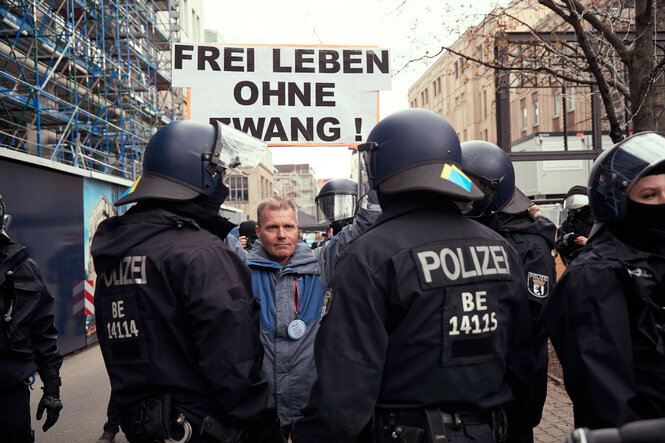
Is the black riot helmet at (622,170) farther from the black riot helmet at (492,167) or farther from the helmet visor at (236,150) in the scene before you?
the helmet visor at (236,150)

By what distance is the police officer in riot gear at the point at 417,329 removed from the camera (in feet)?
6.32

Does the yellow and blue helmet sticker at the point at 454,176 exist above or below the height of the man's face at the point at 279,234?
above

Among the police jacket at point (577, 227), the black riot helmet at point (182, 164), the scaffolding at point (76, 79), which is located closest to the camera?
the black riot helmet at point (182, 164)

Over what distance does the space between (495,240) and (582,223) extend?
670 cm

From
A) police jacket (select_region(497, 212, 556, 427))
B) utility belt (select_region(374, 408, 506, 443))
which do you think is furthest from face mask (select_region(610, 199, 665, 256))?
police jacket (select_region(497, 212, 556, 427))

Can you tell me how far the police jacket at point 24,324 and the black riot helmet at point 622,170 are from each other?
3.10 m

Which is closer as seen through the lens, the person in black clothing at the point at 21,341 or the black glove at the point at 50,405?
the person in black clothing at the point at 21,341

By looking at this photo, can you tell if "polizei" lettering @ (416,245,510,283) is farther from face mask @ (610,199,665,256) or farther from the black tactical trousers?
the black tactical trousers

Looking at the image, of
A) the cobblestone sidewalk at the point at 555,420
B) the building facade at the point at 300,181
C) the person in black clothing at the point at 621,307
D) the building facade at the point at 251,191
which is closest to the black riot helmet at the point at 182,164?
the person in black clothing at the point at 621,307

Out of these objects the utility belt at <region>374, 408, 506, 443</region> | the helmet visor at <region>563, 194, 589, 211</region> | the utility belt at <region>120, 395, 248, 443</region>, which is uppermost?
the helmet visor at <region>563, 194, 589, 211</region>

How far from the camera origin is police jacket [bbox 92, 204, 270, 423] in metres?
2.39

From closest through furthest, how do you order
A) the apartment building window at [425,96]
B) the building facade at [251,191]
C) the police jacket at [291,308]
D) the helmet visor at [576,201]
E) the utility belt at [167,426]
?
the utility belt at [167,426] → the police jacket at [291,308] → the helmet visor at [576,201] → the apartment building window at [425,96] → the building facade at [251,191]

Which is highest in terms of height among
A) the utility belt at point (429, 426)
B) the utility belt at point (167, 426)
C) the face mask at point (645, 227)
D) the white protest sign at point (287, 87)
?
the white protest sign at point (287, 87)

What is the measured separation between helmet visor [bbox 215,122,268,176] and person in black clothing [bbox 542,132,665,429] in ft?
5.39
